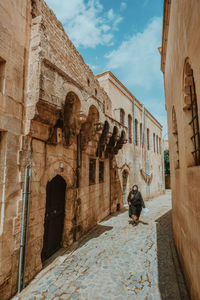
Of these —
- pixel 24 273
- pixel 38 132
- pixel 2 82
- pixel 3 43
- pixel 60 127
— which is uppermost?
pixel 3 43

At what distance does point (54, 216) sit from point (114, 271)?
2.12 metres

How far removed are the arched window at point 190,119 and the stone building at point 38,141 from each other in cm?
277

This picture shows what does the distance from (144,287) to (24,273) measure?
2.44 m

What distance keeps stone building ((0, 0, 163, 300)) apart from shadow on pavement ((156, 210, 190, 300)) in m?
2.66

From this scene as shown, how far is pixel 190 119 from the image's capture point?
3.19 meters

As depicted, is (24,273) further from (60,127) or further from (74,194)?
(60,127)

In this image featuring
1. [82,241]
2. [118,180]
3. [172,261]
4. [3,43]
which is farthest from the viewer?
[118,180]

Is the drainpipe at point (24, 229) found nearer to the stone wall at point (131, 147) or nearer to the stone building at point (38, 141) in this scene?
the stone building at point (38, 141)

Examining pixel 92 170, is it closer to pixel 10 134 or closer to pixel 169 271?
pixel 169 271

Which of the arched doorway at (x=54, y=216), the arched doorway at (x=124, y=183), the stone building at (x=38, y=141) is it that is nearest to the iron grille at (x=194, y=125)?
the stone building at (x=38, y=141)

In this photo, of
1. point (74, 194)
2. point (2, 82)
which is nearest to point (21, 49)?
point (2, 82)

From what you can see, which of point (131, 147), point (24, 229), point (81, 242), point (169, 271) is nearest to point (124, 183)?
point (131, 147)

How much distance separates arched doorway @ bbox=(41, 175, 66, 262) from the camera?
451 cm

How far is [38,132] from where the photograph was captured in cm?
383
